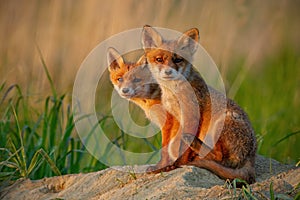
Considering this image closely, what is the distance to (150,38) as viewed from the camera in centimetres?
444

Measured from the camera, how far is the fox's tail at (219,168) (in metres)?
3.94

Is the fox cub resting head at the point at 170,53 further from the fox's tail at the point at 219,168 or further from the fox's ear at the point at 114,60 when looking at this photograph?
the fox's tail at the point at 219,168

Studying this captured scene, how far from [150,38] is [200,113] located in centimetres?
64

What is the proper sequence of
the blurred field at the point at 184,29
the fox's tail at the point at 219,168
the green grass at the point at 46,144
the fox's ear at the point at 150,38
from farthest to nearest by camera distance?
1. the blurred field at the point at 184,29
2. the green grass at the point at 46,144
3. the fox's ear at the point at 150,38
4. the fox's tail at the point at 219,168

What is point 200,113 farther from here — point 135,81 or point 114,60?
point 114,60

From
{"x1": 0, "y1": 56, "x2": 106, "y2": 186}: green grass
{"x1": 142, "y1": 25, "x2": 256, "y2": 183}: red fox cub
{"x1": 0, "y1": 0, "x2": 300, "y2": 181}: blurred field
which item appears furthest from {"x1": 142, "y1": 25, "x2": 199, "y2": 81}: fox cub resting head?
{"x1": 0, "y1": 0, "x2": 300, "y2": 181}: blurred field

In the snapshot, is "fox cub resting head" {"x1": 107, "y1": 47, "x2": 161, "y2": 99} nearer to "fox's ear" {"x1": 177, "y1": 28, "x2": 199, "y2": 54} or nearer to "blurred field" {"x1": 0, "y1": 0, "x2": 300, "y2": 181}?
"fox's ear" {"x1": 177, "y1": 28, "x2": 199, "y2": 54}

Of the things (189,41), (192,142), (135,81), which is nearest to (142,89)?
(135,81)

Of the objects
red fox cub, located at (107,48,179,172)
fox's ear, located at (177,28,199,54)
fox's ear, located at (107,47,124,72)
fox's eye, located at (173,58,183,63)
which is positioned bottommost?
red fox cub, located at (107,48,179,172)

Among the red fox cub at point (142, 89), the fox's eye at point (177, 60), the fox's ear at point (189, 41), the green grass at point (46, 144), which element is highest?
the fox's ear at point (189, 41)

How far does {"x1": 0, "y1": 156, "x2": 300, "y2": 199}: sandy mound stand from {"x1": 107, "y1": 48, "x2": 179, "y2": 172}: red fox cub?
0.84ft

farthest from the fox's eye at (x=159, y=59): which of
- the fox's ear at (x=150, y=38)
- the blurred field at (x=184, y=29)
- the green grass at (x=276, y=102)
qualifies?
the blurred field at (x=184, y=29)

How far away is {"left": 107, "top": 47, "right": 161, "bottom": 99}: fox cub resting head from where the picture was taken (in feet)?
14.7

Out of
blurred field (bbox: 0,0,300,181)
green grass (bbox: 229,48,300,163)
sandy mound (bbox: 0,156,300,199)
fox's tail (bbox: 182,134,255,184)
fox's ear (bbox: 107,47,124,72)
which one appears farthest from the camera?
blurred field (bbox: 0,0,300,181)
